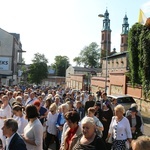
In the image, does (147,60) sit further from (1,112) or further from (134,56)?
(1,112)

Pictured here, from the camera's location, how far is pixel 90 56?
466 feet

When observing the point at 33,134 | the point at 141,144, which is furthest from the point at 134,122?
the point at 141,144

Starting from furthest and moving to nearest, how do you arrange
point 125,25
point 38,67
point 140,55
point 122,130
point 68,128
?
point 125,25 → point 38,67 → point 140,55 → point 122,130 → point 68,128

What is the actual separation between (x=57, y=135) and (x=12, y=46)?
52.3m

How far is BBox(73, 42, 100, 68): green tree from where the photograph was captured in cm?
14225

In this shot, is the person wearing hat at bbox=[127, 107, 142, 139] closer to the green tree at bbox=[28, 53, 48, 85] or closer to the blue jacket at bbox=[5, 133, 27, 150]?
the blue jacket at bbox=[5, 133, 27, 150]

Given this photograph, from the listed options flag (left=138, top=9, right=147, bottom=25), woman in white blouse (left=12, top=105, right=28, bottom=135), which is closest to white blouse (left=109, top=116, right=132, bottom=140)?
woman in white blouse (left=12, top=105, right=28, bottom=135)

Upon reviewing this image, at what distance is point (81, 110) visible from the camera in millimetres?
12367

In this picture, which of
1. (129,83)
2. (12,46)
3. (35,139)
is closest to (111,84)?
(129,83)

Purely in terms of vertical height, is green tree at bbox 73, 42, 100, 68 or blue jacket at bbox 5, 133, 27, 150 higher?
green tree at bbox 73, 42, 100, 68

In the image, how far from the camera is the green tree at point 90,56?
142250 millimetres

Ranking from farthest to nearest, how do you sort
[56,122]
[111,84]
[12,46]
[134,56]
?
[12,46] < [111,84] < [134,56] < [56,122]

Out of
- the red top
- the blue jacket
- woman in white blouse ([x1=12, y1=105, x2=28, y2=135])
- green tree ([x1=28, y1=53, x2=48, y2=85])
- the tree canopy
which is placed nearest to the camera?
the blue jacket

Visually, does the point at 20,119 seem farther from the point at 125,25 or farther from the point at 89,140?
the point at 125,25
